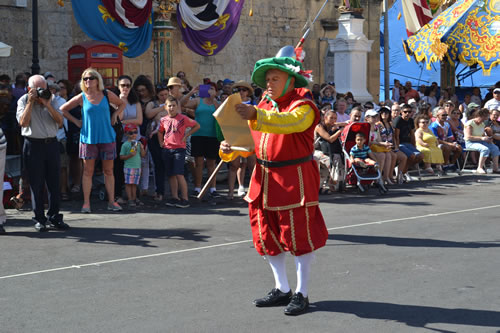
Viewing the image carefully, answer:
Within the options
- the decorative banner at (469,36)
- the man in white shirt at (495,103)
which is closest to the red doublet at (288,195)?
the man in white shirt at (495,103)

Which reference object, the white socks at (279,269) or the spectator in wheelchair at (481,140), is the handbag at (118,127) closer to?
the white socks at (279,269)

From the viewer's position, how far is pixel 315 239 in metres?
5.80

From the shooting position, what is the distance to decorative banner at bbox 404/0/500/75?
1953cm

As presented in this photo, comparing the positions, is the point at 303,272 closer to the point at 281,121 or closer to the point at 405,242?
the point at 281,121

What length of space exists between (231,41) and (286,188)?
20.3m

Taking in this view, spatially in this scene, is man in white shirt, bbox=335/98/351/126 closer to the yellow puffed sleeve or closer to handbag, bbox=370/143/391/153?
handbag, bbox=370/143/391/153

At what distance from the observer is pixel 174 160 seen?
11328 millimetres

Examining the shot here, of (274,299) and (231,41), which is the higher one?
(231,41)

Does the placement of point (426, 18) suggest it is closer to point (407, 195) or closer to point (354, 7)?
point (354, 7)

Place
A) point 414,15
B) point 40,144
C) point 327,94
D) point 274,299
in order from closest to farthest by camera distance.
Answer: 1. point 274,299
2. point 40,144
3. point 327,94
4. point 414,15

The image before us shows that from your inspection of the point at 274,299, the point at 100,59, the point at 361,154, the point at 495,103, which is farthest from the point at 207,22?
the point at 274,299

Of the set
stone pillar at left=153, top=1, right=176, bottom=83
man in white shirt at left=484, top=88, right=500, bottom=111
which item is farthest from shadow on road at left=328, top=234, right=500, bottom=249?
stone pillar at left=153, top=1, right=176, bottom=83

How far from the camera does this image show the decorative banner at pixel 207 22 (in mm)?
20750

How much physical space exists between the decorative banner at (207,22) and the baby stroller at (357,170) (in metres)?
8.66
